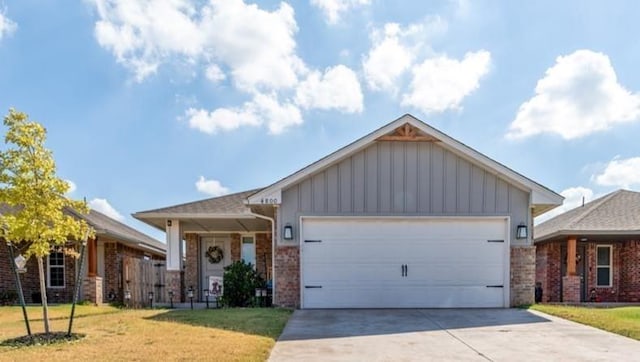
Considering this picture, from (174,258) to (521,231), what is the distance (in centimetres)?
979

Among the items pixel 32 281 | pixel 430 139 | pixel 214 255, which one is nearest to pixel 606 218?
pixel 430 139

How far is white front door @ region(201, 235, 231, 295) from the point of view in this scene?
1794cm

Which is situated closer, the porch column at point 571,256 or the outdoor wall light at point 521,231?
the outdoor wall light at point 521,231

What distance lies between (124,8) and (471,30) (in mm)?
7603

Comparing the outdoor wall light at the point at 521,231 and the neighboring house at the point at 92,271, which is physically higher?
the outdoor wall light at the point at 521,231

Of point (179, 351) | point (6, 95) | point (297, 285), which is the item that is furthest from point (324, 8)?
point (179, 351)

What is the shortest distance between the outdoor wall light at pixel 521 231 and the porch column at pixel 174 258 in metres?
9.43

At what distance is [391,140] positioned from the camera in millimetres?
12195

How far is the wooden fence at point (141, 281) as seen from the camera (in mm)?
14742

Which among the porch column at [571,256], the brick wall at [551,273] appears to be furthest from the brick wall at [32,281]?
the brick wall at [551,273]

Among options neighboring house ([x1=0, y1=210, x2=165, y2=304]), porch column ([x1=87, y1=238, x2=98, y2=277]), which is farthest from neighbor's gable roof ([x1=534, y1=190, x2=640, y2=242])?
porch column ([x1=87, y1=238, x2=98, y2=277])

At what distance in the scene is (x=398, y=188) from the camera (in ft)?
40.0

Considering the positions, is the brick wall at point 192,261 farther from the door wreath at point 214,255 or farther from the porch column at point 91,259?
the porch column at point 91,259

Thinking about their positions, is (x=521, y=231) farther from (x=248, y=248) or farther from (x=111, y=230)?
(x=111, y=230)
